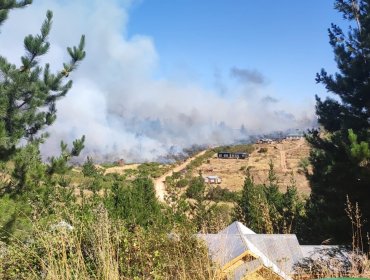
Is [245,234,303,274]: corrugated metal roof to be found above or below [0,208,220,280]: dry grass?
below

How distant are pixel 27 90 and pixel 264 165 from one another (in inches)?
2279

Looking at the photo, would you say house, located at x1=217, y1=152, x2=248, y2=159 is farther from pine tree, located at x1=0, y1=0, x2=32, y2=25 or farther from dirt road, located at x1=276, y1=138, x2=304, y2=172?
pine tree, located at x1=0, y1=0, x2=32, y2=25

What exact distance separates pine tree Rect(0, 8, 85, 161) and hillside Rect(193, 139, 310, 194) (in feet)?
139

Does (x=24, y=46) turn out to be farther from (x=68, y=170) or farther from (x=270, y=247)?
(x=270, y=247)

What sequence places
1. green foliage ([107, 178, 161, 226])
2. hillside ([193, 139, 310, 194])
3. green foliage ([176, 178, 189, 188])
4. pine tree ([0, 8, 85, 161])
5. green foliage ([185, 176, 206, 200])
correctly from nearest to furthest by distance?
pine tree ([0, 8, 85, 161]) → green foliage ([107, 178, 161, 226]) → green foliage ([185, 176, 206, 200]) → green foliage ([176, 178, 189, 188]) → hillside ([193, 139, 310, 194])

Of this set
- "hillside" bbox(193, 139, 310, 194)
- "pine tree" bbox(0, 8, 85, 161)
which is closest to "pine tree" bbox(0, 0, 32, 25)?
"pine tree" bbox(0, 8, 85, 161)

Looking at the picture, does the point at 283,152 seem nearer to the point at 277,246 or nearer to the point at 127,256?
the point at 277,246

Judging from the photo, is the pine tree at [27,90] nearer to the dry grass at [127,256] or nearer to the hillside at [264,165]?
the dry grass at [127,256]

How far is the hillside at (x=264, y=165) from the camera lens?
182 ft

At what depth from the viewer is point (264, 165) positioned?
63875 mm

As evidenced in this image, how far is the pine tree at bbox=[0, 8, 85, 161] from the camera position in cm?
840

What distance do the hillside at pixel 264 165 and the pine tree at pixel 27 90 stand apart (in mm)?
42282

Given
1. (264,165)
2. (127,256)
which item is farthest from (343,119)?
(264,165)

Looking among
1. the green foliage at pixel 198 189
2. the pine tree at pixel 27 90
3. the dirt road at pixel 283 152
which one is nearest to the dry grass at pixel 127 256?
the pine tree at pixel 27 90
